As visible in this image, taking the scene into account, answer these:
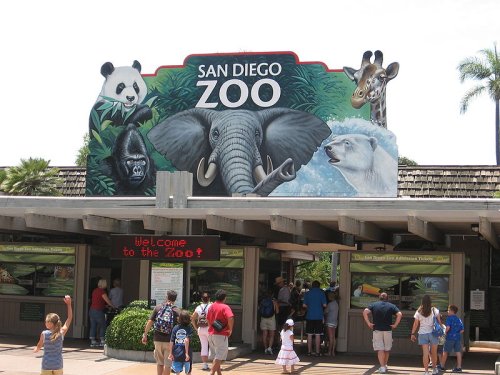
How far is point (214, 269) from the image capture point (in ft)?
67.8

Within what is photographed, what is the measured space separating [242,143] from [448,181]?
6373 mm

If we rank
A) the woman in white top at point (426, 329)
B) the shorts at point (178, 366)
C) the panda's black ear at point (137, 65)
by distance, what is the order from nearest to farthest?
the shorts at point (178, 366) < the woman in white top at point (426, 329) < the panda's black ear at point (137, 65)

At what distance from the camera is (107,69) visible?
29.4 m

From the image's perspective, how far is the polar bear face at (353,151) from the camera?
88.5 feet

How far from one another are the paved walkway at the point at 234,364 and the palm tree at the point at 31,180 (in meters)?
10.1

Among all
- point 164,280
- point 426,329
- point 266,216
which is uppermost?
point 266,216

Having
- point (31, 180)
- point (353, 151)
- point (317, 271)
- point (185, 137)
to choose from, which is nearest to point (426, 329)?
point (353, 151)

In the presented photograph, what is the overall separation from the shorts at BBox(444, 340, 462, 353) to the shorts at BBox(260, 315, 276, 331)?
4004 mm

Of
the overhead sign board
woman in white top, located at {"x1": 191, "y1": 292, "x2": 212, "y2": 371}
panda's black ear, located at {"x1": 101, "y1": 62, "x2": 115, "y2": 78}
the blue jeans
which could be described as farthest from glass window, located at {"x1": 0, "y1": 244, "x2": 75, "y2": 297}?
panda's black ear, located at {"x1": 101, "y1": 62, "x2": 115, "y2": 78}

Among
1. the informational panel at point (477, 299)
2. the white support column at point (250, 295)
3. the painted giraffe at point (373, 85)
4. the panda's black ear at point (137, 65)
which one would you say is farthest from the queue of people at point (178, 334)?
the panda's black ear at point (137, 65)

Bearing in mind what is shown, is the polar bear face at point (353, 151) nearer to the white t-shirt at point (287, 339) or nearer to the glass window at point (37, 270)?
the glass window at point (37, 270)

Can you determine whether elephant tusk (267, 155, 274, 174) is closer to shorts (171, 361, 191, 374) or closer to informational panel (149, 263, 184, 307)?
informational panel (149, 263, 184, 307)

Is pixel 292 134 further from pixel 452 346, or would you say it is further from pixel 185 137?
pixel 452 346

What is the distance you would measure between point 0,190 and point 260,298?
41.8ft
